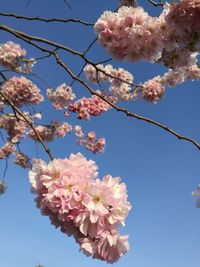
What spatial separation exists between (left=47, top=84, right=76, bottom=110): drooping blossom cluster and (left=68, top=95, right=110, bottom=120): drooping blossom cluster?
18 centimetres

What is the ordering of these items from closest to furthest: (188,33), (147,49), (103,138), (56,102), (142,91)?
(188,33) → (147,49) → (142,91) → (56,102) → (103,138)

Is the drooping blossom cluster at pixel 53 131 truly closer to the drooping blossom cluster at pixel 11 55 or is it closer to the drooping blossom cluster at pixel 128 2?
the drooping blossom cluster at pixel 11 55

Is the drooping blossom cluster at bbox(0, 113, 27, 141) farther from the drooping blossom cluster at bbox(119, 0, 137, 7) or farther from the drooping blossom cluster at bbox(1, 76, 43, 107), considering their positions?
the drooping blossom cluster at bbox(119, 0, 137, 7)

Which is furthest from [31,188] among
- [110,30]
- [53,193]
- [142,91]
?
[142,91]

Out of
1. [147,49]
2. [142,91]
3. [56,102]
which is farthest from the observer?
[56,102]

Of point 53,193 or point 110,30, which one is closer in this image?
point 53,193

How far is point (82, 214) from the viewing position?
2.38 metres

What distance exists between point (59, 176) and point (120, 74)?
6935 millimetres

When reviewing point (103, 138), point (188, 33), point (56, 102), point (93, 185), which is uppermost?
point (103, 138)

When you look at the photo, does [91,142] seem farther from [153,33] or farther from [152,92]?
[153,33]

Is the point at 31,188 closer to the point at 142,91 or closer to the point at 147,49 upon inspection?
the point at 147,49

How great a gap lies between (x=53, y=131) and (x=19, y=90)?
1.91 m

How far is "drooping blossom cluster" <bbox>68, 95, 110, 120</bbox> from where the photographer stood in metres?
9.50

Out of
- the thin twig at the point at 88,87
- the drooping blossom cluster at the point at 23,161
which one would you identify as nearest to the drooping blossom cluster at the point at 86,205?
the thin twig at the point at 88,87
